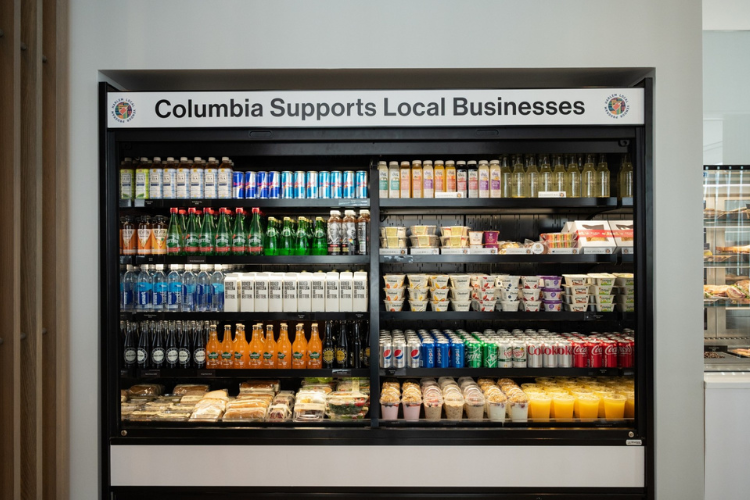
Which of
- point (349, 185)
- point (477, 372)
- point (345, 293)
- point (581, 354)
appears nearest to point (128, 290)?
point (345, 293)

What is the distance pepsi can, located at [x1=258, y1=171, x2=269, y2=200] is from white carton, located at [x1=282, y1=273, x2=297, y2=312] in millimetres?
558

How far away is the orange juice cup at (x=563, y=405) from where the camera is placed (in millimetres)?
2959

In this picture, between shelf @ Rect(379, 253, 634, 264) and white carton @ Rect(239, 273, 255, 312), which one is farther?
white carton @ Rect(239, 273, 255, 312)

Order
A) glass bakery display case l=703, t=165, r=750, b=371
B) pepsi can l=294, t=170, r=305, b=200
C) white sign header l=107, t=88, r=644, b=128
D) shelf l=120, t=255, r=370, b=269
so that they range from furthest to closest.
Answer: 1. glass bakery display case l=703, t=165, r=750, b=371
2. pepsi can l=294, t=170, r=305, b=200
3. shelf l=120, t=255, r=370, b=269
4. white sign header l=107, t=88, r=644, b=128

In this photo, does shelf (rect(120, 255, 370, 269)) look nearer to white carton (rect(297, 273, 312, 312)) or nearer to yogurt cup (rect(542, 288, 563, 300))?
white carton (rect(297, 273, 312, 312))

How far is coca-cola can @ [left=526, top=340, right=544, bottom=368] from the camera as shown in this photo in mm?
3006

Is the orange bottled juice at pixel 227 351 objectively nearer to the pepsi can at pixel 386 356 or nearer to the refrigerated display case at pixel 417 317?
the refrigerated display case at pixel 417 317

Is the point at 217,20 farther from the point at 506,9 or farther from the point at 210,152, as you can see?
the point at 506,9

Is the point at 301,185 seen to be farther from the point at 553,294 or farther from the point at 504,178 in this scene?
the point at 553,294

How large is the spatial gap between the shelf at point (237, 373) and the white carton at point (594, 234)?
1572 millimetres

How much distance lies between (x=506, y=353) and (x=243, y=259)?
1761mm

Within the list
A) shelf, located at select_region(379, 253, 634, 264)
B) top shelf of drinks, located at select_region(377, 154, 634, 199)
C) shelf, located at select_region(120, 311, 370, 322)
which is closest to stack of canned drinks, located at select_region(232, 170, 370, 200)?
top shelf of drinks, located at select_region(377, 154, 634, 199)

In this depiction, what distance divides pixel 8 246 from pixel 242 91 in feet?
4.86

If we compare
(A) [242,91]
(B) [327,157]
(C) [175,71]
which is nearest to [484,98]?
(B) [327,157]
